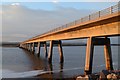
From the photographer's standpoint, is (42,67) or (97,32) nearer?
(97,32)

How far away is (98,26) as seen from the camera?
101 ft

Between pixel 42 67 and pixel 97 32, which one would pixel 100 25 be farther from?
pixel 42 67

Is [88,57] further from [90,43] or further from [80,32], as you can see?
[80,32]

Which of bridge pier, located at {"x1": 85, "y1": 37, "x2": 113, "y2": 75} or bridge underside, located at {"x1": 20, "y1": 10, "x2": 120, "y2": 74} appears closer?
bridge underside, located at {"x1": 20, "y1": 10, "x2": 120, "y2": 74}

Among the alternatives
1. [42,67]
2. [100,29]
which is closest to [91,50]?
[100,29]

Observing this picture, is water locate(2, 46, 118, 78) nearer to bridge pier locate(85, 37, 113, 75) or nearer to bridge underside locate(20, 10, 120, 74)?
bridge pier locate(85, 37, 113, 75)

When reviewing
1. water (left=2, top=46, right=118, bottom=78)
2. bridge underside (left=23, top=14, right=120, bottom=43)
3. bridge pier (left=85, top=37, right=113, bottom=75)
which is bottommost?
water (left=2, top=46, right=118, bottom=78)

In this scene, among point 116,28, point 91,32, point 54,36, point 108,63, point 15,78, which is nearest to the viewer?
point 116,28

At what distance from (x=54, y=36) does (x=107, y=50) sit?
21603 mm

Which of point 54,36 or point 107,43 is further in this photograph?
point 54,36

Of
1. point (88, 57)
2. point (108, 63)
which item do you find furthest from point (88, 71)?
point (108, 63)

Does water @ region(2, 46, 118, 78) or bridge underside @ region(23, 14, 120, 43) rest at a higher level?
bridge underside @ region(23, 14, 120, 43)

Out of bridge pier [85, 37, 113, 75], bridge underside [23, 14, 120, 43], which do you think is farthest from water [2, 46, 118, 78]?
bridge underside [23, 14, 120, 43]

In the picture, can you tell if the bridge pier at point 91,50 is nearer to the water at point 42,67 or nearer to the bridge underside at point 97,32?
the bridge underside at point 97,32
